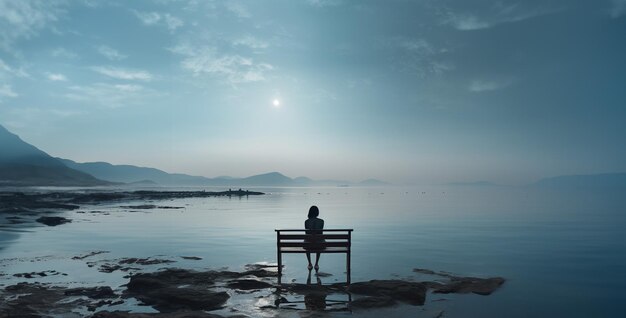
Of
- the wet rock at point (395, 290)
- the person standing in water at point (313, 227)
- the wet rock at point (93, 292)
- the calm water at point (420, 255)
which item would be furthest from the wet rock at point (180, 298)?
the wet rock at point (395, 290)

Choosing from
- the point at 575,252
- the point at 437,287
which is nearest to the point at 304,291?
the point at 437,287

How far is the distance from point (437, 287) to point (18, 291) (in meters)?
14.5

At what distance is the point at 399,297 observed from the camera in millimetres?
13906

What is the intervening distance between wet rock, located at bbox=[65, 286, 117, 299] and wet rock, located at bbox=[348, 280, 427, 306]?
8097 millimetres

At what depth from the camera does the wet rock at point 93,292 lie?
1373 centimetres

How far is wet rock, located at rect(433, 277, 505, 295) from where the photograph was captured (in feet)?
49.8

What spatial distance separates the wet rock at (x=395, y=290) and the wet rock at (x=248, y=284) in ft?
10.4

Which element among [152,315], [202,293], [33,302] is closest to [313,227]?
[202,293]

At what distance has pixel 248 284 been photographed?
607 inches

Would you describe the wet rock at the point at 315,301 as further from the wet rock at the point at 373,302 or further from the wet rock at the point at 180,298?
the wet rock at the point at 180,298

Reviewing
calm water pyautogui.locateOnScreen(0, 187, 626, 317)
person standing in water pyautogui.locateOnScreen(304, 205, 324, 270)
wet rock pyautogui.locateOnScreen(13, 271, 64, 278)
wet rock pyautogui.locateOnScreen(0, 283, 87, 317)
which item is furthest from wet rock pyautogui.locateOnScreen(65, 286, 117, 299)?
person standing in water pyautogui.locateOnScreen(304, 205, 324, 270)

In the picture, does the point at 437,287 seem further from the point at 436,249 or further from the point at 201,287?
the point at 436,249

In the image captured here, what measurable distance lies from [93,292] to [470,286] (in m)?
13.4

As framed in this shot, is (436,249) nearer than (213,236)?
Yes
